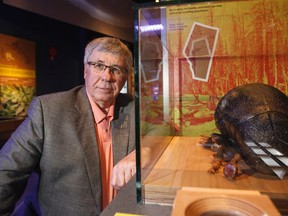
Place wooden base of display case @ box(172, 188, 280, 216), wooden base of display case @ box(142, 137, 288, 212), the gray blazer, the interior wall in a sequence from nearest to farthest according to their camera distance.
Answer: wooden base of display case @ box(172, 188, 280, 216) → wooden base of display case @ box(142, 137, 288, 212) → the gray blazer → the interior wall

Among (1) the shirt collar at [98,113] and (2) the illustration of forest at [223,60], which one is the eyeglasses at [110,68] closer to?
(1) the shirt collar at [98,113]

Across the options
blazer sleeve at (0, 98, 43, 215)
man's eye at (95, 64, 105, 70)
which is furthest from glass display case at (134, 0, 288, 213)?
blazer sleeve at (0, 98, 43, 215)

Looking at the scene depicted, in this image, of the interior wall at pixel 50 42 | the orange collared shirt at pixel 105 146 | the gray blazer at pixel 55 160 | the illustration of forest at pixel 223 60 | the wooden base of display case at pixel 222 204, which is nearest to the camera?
the wooden base of display case at pixel 222 204

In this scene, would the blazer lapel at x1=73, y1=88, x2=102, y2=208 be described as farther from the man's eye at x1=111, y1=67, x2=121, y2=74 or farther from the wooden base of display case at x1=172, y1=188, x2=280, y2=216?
the wooden base of display case at x1=172, y1=188, x2=280, y2=216

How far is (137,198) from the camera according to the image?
45 cm

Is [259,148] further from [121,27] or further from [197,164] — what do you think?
[121,27]

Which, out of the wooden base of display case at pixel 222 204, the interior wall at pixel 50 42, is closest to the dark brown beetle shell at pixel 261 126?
the wooden base of display case at pixel 222 204

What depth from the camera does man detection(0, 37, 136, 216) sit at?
0.95 meters

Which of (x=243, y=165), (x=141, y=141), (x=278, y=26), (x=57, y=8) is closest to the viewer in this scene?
(x=141, y=141)

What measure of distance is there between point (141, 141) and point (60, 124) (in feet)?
2.12

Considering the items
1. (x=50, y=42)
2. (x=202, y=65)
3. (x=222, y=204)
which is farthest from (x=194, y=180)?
(x=50, y=42)

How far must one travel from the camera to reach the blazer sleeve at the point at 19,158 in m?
0.91

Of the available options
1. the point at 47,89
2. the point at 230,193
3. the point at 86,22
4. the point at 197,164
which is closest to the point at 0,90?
the point at 47,89

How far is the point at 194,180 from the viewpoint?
489 mm
